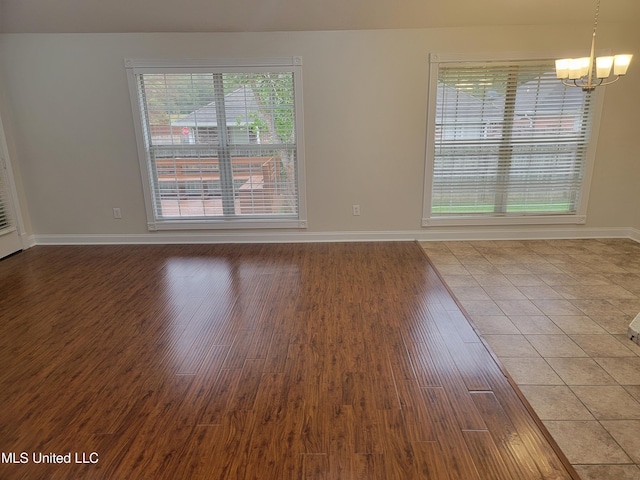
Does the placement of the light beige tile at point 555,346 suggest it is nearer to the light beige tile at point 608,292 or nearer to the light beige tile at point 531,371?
the light beige tile at point 531,371

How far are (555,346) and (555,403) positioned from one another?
602mm

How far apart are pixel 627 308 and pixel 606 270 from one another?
853 millimetres

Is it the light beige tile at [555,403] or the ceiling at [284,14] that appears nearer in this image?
the light beige tile at [555,403]

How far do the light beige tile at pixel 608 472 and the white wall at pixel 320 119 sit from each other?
10.6ft

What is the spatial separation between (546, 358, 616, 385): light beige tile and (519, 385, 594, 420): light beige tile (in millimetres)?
116

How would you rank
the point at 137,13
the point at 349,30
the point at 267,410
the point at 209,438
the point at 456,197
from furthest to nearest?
the point at 456,197 → the point at 349,30 → the point at 137,13 → the point at 267,410 → the point at 209,438

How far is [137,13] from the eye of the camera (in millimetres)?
3785

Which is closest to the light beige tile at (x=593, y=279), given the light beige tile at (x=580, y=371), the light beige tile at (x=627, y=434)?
the light beige tile at (x=580, y=371)

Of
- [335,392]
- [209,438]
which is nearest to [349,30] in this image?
[335,392]

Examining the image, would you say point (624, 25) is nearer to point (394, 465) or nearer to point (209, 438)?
point (394, 465)

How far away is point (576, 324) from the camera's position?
271cm

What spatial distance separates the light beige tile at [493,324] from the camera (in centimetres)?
263

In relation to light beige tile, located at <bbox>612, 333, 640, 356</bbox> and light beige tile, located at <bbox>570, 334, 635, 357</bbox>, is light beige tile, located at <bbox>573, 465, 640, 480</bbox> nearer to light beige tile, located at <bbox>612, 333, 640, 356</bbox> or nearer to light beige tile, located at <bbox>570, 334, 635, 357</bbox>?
light beige tile, located at <bbox>570, 334, 635, 357</bbox>

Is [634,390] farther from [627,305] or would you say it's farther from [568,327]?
[627,305]
